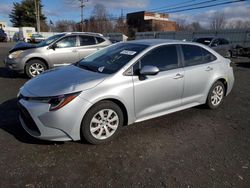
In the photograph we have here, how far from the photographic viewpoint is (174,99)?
3.99 meters

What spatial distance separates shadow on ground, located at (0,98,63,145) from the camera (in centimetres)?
333

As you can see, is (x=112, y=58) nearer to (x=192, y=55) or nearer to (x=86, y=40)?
(x=192, y=55)

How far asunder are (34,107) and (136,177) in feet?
5.34

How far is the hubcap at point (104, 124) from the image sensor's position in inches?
126

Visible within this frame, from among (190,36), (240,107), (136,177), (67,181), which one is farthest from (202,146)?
(190,36)

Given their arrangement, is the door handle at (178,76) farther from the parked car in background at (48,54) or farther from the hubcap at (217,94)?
the parked car in background at (48,54)

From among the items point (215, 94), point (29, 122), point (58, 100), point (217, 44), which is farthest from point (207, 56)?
point (217, 44)

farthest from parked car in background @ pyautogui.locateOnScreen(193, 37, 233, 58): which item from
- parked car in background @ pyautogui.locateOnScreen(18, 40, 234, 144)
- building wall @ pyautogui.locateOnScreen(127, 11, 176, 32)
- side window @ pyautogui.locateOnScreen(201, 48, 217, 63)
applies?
building wall @ pyautogui.locateOnScreen(127, 11, 176, 32)

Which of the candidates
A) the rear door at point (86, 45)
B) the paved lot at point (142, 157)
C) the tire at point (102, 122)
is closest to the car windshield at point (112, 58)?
the tire at point (102, 122)

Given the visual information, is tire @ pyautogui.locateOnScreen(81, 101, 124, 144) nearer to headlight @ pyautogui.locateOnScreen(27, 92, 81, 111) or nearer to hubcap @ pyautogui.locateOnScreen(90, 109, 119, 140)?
hubcap @ pyautogui.locateOnScreen(90, 109, 119, 140)

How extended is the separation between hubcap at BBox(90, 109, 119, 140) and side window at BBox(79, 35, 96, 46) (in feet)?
17.8

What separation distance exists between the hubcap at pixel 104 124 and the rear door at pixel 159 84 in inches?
16.6

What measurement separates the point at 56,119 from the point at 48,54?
516cm

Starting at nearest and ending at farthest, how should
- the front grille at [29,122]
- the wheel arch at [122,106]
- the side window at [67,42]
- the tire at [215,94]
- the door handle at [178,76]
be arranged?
the front grille at [29,122], the wheel arch at [122,106], the door handle at [178,76], the tire at [215,94], the side window at [67,42]
